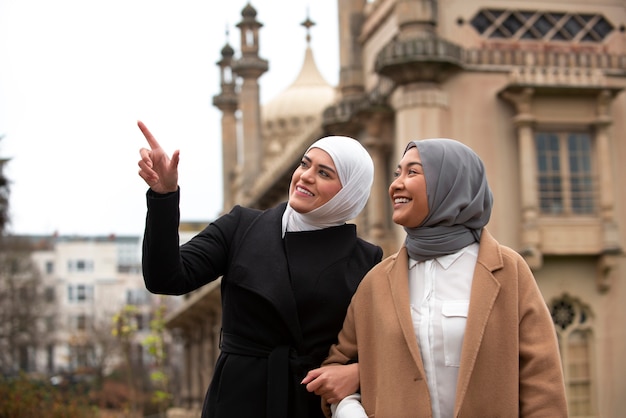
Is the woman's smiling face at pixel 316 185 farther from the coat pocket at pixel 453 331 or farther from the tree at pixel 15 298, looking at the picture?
the tree at pixel 15 298

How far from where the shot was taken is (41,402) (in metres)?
15.6

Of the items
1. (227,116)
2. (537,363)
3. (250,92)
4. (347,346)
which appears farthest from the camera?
(227,116)

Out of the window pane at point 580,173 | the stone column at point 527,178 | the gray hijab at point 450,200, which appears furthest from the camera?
the window pane at point 580,173

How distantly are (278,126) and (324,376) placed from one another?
136 ft

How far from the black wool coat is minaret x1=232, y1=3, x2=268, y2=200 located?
30.7m

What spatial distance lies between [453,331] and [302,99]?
41961 mm

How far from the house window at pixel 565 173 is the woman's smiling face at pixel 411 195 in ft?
51.2

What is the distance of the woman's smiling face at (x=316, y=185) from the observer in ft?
15.5

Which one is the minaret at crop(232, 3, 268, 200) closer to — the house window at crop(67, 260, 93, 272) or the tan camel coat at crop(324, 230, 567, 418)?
the tan camel coat at crop(324, 230, 567, 418)

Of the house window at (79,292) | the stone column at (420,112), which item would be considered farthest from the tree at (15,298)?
the stone column at (420,112)

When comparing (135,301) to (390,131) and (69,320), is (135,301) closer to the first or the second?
(69,320)

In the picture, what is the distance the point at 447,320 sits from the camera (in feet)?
14.0

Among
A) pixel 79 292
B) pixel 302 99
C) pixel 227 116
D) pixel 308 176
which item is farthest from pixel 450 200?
pixel 79 292

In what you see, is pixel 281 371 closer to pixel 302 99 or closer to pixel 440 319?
pixel 440 319
